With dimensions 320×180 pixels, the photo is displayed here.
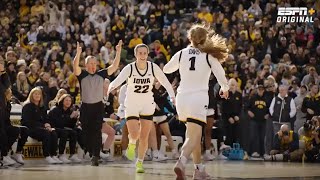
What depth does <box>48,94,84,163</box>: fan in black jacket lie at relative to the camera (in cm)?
1739

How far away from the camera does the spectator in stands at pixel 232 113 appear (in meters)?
20.8

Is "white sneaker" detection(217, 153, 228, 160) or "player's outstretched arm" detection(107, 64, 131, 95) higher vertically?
"player's outstretched arm" detection(107, 64, 131, 95)

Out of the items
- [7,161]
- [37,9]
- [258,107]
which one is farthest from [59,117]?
[37,9]

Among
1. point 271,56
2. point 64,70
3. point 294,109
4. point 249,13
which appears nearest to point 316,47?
point 271,56

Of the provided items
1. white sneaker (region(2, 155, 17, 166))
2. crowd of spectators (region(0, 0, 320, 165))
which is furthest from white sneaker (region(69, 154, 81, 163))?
crowd of spectators (region(0, 0, 320, 165))

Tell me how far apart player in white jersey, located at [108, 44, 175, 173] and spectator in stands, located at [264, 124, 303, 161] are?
6.35 m

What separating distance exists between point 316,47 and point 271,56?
149cm

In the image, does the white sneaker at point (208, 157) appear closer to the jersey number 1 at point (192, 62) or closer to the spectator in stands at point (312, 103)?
the spectator in stands at point (312, 103)

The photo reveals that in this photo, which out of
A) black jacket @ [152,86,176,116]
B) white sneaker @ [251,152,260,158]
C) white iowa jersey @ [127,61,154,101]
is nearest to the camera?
white iowa jersey @ [127,61,154,101]

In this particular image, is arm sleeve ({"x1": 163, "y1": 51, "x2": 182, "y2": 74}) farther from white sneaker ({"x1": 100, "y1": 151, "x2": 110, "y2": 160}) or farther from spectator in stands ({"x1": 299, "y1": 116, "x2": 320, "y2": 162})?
spectator in stands ({"x1": 299, "y1": 116, "x2": 320, "y2": 162})

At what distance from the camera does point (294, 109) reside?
20.7m

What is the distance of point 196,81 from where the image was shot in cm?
1172

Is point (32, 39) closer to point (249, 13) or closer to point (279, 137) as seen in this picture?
point (249, 13)

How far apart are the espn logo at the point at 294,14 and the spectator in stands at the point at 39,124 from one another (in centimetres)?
1255
